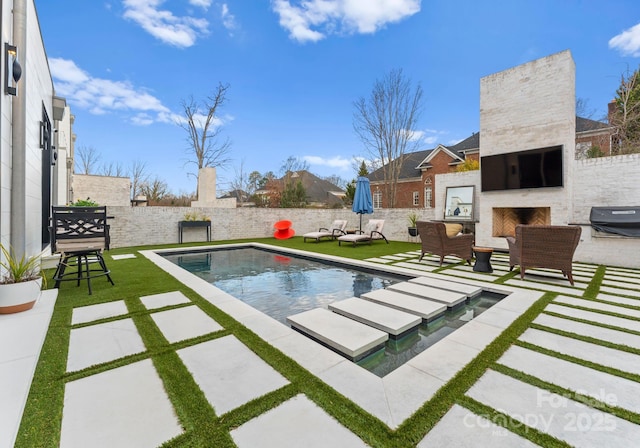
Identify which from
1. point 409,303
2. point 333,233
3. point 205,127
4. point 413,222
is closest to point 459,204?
point 413,222

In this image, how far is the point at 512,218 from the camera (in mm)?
8828

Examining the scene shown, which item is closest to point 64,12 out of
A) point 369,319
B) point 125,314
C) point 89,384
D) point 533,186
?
point 125,314

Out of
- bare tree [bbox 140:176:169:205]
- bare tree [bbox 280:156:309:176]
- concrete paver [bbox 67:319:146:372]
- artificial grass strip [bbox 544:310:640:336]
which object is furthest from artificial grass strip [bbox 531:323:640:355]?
bare tree [bbox 280:156:309:176]

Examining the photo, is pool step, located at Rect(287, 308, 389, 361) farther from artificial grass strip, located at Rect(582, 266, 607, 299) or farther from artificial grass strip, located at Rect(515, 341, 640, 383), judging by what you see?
artificial grass strip, located at Rect(582, 266, 607, 299)

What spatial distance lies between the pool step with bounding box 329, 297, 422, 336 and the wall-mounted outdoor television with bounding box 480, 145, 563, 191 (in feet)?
22.5

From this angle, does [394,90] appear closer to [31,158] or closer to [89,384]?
[31,158]

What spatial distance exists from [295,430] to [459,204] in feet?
31.5

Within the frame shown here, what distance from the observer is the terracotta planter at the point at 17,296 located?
2919 millimetres

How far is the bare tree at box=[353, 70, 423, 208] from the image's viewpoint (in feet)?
52.0

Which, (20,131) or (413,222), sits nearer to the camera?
(20,131)

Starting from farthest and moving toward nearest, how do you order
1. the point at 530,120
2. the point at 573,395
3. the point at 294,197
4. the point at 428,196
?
the point at 294,197, the point at 428,196, the point at 530,120, the point at 573,395

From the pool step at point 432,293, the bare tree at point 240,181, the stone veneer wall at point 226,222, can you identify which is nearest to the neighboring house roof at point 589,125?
the stone veneer wall at point 226,222

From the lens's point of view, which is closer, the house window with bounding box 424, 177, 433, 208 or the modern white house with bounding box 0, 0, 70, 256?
the modern white house with bounding box 0, 0, 70, 256

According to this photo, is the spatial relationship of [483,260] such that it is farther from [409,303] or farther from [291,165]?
[291,165]
